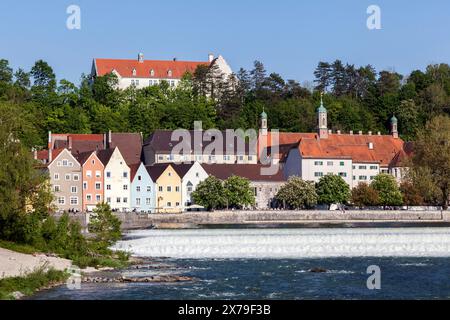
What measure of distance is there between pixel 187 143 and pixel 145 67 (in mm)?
43890

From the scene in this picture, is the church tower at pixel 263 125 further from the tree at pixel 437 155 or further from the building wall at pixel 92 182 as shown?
the building wall at pixel 92 182

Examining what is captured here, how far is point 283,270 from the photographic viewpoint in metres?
47.1

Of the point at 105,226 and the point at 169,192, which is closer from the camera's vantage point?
the point at 105,226

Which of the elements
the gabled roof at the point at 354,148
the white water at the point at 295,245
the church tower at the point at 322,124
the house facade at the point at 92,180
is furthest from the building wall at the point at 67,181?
the white water at the point at 295,245

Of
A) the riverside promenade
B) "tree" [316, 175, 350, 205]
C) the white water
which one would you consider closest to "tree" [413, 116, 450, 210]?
the riverside promenade

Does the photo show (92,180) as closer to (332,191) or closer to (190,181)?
(190,181)

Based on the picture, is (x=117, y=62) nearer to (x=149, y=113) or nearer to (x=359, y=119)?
(x=149, y=113)

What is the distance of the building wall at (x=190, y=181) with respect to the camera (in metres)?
111

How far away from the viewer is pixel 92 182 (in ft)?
347

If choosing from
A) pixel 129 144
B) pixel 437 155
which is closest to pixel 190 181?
pixel 129 144

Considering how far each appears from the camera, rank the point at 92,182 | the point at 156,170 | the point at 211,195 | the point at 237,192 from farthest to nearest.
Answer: the point at 156,170
the point at 237,192
the point at 92,182
the point at 211,195

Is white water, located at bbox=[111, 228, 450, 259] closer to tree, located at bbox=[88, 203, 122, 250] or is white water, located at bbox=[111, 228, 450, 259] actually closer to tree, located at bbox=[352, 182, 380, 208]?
tree, located at bbox=[88, 203, 122, 250]

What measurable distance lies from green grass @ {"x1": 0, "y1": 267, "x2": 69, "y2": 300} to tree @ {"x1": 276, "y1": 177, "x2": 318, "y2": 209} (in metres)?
67.5

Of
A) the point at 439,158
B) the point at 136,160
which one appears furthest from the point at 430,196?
the point at 136,160
